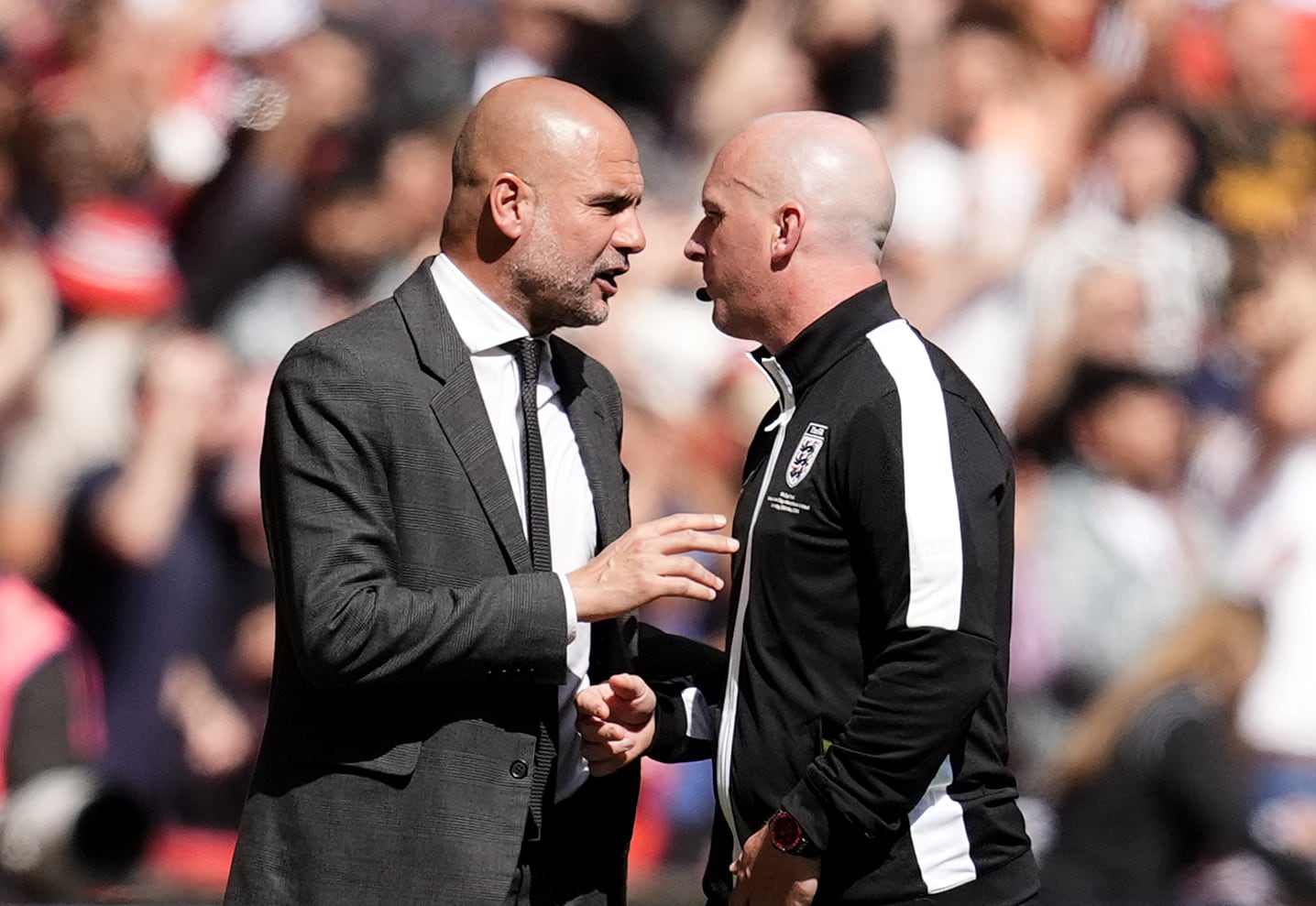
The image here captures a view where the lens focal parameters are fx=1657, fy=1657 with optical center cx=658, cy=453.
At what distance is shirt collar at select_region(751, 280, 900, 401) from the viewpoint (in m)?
2.79

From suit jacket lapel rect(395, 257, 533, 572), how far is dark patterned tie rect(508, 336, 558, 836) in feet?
0.10

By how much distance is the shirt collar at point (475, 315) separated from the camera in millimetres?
2939

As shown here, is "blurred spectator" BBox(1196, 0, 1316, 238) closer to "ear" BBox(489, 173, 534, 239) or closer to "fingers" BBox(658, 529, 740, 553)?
"ear" BBox(489, 173, 534, 239)

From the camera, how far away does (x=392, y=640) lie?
102 inches

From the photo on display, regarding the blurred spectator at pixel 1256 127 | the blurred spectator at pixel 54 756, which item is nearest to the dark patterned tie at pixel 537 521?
the blurred spectator at pixel 54 756

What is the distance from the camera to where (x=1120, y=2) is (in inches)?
229

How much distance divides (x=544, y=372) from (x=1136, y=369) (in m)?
3.24

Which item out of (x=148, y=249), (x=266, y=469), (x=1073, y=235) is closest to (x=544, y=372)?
(x=266, y=469)

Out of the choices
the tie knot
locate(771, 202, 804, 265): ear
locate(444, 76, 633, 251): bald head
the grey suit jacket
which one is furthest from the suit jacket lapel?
locate(771, 202, 804, 265): ear

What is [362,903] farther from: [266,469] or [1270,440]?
[1270,440]

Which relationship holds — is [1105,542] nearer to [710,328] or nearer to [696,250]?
[710,328]

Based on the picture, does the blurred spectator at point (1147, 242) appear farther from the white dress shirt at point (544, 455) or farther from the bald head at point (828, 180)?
the white dress shirt at point (544, 455)

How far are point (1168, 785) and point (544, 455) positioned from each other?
11.5 ft

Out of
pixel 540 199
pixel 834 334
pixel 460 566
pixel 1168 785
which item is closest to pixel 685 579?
pixel 460 566
